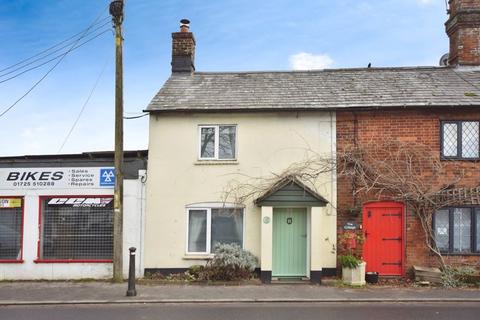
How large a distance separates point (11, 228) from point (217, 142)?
22.4 ft

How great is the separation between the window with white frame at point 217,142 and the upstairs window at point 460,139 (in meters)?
6.42

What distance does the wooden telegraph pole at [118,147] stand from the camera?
1302 cm

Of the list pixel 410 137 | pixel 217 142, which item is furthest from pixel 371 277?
pixel 217 142

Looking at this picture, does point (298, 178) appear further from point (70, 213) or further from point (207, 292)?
point (70, 213)

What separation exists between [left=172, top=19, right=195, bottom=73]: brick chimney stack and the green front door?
6.47 meters

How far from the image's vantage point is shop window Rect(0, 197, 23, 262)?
13859 mm

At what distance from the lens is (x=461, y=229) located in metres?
13.6

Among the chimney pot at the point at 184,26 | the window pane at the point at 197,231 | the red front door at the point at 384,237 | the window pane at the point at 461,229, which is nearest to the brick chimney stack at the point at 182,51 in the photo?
the chimney pot at the point at 184,26

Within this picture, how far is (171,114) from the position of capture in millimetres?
14281

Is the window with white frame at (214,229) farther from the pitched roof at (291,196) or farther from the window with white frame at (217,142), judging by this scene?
the window with white frame at (217,142)

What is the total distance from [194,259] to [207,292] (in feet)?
7.00

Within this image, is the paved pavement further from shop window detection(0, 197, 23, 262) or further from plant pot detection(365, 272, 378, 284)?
shop window detection(0, 197, 23, 262)

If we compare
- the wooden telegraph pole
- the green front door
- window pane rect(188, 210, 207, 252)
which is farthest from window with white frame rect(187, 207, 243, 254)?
the wooden telegraph pole

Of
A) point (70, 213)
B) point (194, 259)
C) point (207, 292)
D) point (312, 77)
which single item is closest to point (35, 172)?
point (70, 213)
